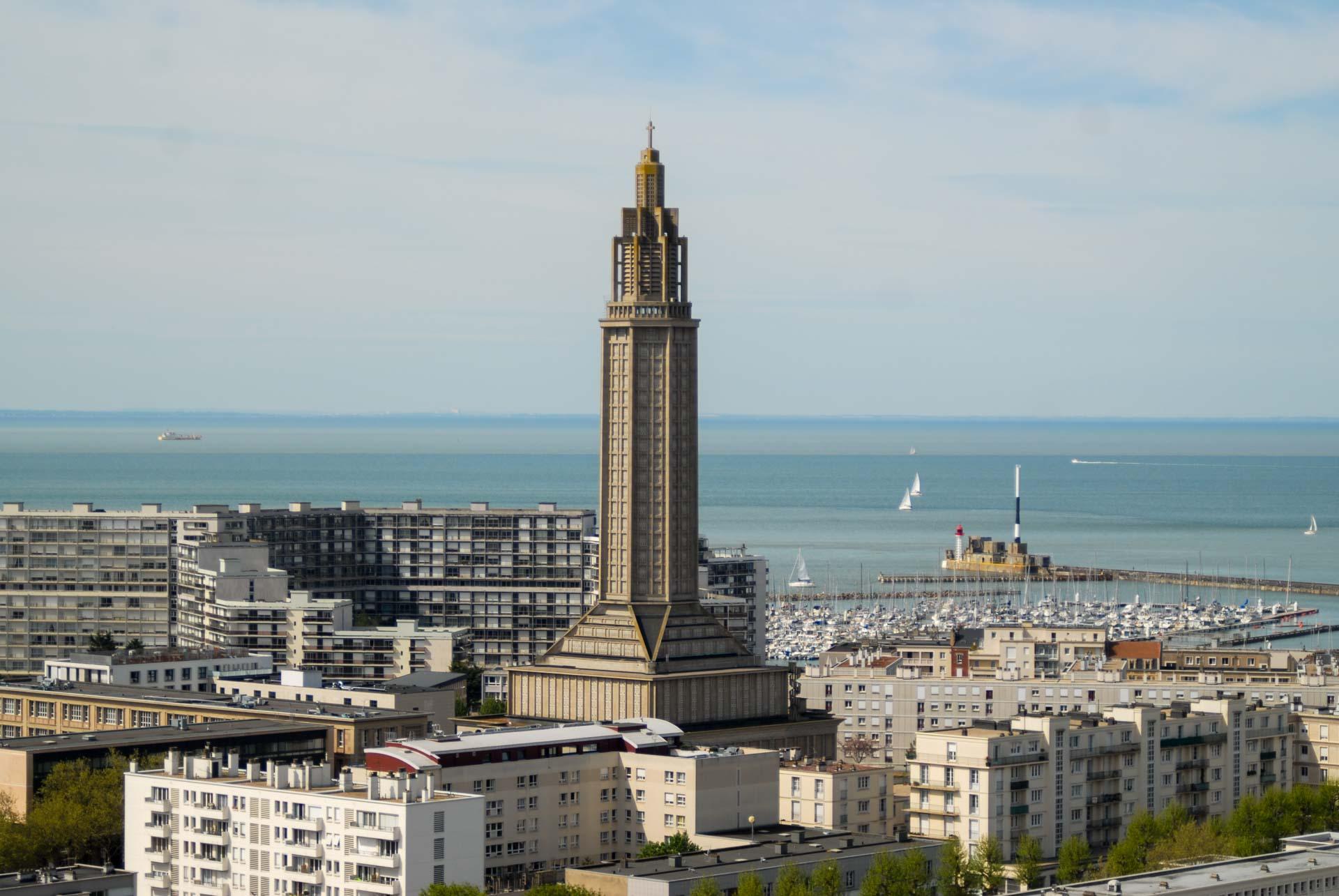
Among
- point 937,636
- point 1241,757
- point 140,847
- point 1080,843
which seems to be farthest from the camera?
point 937,636

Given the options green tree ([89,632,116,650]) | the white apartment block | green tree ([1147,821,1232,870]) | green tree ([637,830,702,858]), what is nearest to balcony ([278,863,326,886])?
green tree ([637,830,702,858])

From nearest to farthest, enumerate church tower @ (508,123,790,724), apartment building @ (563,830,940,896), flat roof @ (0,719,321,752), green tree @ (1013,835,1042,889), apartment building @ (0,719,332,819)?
1. apartment building @ (563,830,940,896)
2. green tree @ (1013,835,1042,889)
3. apartment building @ (0,719,332,819)
4. flat roof @ (0,719,321,752)
5. church tower @ (508,123,790,724)

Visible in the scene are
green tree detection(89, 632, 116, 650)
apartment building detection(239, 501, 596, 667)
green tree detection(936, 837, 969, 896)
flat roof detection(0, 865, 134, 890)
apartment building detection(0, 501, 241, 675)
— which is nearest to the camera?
flat roof detection(0, 865, 134, 890)

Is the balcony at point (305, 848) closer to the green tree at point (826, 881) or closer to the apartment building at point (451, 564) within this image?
the green tree at point (826, 881)

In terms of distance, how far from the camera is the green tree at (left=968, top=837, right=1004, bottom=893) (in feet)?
237

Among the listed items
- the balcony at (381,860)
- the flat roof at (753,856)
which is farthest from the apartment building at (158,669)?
the balcony at (381,860)

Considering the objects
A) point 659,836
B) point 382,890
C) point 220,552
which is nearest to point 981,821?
point 659,836

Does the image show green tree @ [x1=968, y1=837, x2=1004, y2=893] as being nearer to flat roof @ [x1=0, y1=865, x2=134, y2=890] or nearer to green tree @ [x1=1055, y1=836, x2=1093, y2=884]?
green tree @ [x1=1055, y1=836, x2=1093, y2=884]

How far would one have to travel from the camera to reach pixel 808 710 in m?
103

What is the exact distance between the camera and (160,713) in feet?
301

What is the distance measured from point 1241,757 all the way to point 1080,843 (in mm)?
15276

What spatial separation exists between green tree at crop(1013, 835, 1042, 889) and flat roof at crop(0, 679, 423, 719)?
2237cm

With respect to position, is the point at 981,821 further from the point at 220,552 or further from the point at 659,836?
the point at 220,552

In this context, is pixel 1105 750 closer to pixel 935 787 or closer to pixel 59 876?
pixel 935 787
